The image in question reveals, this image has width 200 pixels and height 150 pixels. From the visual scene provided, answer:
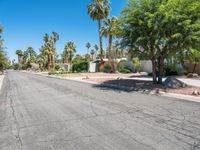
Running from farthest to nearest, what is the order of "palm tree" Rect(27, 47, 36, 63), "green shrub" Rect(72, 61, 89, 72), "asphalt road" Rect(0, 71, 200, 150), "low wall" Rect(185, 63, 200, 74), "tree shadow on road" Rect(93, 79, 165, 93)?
1. "palm tree" Rect(27, 47, 36, 63)
2. "green shrub" Rect(72, 61, 89, 72)
3. "low wall" Rect(185, 63, 200, 74)
4. "tree shadow on road" Rect(93, 79, 165, 93)
5. "asphalt road" Rect(0, 71, 200, 150)

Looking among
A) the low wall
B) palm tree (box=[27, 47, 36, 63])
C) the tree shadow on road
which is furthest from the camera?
palm tree (box=[27, 47, 36, 63])

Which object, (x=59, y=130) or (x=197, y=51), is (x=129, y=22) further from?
(x=59, y=130)

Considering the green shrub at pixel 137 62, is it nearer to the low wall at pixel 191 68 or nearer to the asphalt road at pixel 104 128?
the low wall at pixel 191 68

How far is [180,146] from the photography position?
4215 millimetres

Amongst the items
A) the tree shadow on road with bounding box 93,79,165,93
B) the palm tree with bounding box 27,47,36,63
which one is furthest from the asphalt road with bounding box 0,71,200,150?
the palm tree with bounding box 27,47,36,63

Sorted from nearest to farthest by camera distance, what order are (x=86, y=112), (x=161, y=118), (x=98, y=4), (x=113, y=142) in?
(x=113, y=142) → (x=161, y=118) → (x=86, y=112) → (x=98, y=4)

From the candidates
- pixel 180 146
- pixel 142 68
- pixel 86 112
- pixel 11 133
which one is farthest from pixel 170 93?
pixel 142 68

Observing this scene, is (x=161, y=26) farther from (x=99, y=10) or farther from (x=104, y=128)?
(x=99, y=10)

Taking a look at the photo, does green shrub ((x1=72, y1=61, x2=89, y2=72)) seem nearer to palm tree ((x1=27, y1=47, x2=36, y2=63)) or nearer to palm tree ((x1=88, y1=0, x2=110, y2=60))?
palm tree ((x1=88, y1=0, x2=110, y2=60))

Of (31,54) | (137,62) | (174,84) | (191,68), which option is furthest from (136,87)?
(31,54)

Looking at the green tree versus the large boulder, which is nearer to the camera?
the green tree

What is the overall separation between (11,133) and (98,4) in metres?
37.3

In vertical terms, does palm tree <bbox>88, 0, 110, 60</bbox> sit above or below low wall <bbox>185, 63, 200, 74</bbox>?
above

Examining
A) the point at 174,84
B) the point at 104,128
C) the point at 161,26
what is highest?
the point at 161,26
